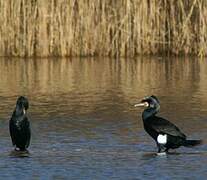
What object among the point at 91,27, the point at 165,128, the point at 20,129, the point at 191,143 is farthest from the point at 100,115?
the point at 91,27

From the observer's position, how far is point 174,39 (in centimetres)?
2102

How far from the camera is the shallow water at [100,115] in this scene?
8.37 m

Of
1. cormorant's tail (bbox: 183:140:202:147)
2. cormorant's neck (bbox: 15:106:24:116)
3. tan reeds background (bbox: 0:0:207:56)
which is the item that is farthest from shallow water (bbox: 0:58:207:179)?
tan reeds background (bbox: 0:0:207:56)

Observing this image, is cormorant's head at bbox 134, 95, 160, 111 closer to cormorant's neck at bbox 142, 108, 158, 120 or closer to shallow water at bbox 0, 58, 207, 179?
cormorant's neck at bbox 142, 108, 158, 120

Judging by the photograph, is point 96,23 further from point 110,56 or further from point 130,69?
point 130,69

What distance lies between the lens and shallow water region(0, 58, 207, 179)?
27.5ft

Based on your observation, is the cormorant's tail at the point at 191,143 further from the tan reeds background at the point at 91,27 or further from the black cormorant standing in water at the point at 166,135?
the tan reeds background at the point at 91,27

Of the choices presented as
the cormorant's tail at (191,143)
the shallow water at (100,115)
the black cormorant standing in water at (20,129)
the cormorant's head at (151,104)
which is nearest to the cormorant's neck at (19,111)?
the black cormorant standing in water at (20,129)

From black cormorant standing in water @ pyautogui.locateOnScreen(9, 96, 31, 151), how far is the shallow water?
0.40ft

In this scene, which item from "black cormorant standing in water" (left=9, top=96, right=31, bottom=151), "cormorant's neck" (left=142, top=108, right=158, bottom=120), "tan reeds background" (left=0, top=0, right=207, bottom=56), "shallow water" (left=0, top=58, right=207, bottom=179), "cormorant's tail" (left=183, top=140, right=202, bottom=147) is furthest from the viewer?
"tan reeds background" (left=0, top=0, right=207, bottom=56)

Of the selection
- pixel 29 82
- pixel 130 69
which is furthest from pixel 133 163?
pixel 130 69

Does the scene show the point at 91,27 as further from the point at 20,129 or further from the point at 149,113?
the point at 20,129

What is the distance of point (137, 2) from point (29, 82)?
5.28 meters

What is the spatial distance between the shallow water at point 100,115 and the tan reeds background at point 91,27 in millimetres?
543
